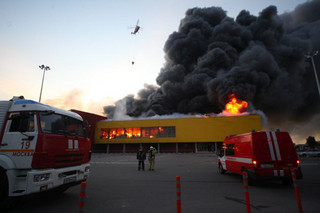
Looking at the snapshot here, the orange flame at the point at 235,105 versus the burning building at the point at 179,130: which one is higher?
the orange flame at the point at 235,105

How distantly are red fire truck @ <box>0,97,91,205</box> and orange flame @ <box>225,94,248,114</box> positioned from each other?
37672 mm

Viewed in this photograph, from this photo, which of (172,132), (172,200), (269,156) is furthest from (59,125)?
→ (172,132)

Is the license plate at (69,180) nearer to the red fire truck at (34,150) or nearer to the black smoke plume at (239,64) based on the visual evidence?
the red fire truck at (34,150)

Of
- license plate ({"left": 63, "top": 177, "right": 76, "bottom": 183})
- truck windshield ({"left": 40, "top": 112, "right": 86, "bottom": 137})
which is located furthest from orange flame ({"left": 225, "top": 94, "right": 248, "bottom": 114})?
license plate ({"left": 63, "top": 177, "right": 76, "bottom": 183})

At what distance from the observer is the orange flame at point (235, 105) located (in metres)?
39.4

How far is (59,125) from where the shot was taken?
548 cm

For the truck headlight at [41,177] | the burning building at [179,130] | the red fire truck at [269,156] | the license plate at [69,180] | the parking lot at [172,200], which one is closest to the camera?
the truck headlight at [41,177]

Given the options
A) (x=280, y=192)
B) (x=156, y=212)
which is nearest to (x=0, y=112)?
(x=156, y=212)

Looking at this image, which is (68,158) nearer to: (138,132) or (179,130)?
(179,130)

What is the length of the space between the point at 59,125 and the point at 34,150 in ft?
3.42

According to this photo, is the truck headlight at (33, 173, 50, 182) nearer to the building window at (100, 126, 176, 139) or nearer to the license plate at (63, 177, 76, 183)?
the license plate at (63, 177, 76, 183)

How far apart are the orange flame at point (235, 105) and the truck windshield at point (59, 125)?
36961 mm

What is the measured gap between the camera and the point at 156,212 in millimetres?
4602

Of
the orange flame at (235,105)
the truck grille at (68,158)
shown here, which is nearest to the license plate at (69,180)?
the truck grille at (68,158)
